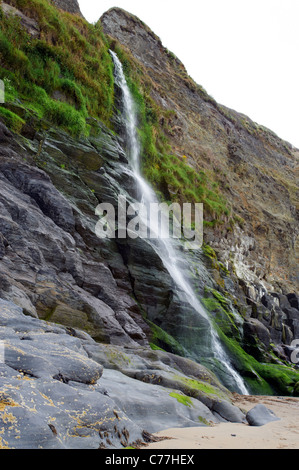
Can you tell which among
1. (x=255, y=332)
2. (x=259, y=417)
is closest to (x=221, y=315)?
(x=255, y=332)

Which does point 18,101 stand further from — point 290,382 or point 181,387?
point 290,382

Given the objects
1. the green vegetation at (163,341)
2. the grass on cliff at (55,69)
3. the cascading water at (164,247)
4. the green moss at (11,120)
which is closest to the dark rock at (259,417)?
the green vegetation at (163,341)

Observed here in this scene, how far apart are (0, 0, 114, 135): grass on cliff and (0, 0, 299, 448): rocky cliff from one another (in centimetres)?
7

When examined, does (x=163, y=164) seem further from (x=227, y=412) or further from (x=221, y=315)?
(x=227, y=412)

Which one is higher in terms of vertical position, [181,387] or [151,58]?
[151,58]

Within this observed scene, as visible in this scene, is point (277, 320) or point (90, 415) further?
point (277, 320)

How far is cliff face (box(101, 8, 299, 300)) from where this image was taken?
1252 inches

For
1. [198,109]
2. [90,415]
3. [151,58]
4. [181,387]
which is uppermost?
[151,58]

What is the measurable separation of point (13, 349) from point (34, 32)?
719 inches

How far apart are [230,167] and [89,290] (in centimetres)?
3204

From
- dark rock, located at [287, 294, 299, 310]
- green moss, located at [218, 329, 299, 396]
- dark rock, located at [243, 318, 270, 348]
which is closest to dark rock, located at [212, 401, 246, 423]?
green moss, located at [218, 329, 299, 396]

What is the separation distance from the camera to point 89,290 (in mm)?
10570

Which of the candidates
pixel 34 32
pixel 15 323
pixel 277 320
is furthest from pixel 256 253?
pixel 15 323

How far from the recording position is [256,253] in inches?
1315
